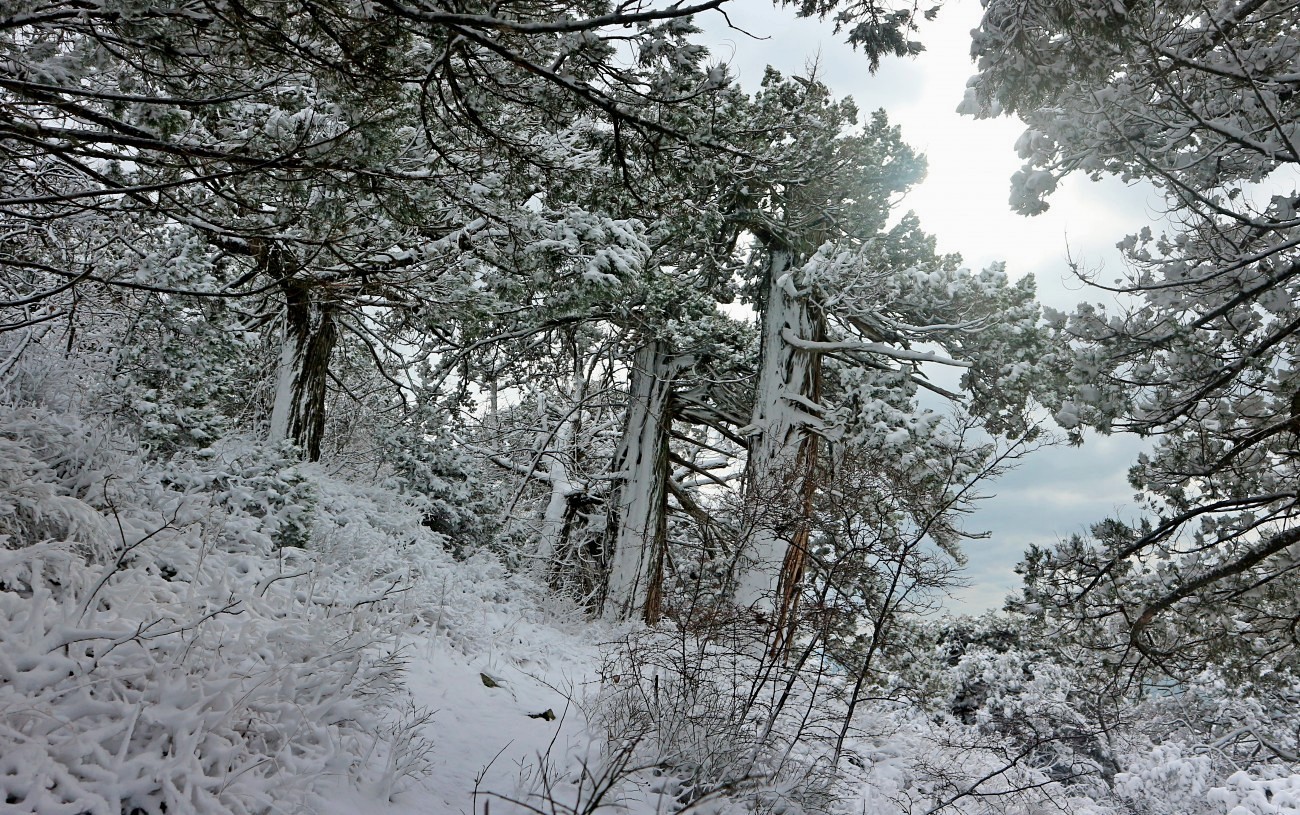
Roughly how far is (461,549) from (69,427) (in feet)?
25.7

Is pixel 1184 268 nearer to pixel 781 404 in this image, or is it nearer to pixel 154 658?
pixel 781 404

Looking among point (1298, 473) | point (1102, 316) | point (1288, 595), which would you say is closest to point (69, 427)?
point (1102, 316)

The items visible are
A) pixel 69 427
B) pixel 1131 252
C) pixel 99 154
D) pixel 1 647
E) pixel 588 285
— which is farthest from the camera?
pixel 588 285

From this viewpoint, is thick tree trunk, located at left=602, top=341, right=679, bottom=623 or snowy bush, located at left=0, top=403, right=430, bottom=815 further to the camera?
thick tree trunk, located at left=602, top=341, right=679, bottom=623

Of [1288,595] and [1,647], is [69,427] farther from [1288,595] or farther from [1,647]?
[1288,595]

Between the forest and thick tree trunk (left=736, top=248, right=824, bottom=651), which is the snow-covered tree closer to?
the forest

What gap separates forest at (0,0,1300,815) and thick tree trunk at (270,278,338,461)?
6 centimetres

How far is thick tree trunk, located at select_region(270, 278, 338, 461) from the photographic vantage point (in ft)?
31.5

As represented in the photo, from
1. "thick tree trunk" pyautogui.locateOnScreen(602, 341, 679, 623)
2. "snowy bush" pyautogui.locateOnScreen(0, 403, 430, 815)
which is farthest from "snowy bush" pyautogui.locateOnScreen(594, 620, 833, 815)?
"thick tree trunk" pyautogui.locateOnScreen(602, 341, 679, 623)

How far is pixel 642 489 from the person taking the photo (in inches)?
512

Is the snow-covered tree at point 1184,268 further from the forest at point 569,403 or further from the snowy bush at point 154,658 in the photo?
the snowy bush at point 154,658

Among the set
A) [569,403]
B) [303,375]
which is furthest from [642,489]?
[303,375]

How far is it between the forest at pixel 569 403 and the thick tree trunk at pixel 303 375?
6 cm

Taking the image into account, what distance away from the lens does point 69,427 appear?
17.1 ft
